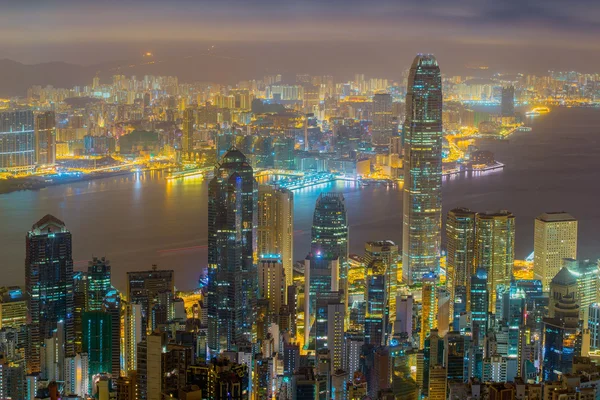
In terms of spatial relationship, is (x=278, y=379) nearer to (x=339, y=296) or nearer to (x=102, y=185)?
(x=339, y=296)

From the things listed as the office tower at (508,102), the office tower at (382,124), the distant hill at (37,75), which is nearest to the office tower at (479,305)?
the distant hill at (37,75)

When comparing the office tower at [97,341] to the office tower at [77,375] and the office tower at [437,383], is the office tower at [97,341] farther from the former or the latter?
the office tower at [437,383]

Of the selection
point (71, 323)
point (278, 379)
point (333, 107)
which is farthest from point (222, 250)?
point (333, 107)

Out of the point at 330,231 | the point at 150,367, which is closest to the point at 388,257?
the point at 330,231

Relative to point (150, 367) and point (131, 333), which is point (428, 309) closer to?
point (131, 333)

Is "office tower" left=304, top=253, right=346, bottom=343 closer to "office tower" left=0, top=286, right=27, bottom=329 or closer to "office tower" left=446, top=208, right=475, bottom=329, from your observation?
"office tower" left=446, top=208, right=475, bottom=329

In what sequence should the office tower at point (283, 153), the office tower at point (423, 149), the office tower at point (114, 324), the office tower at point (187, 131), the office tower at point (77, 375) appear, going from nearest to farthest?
the office tower at point (77, 375)
the office tower at point (114, 324)
the office tower at point (423, 149)
the office tower at point (283, 153)
the office tower at point (187, 131)
